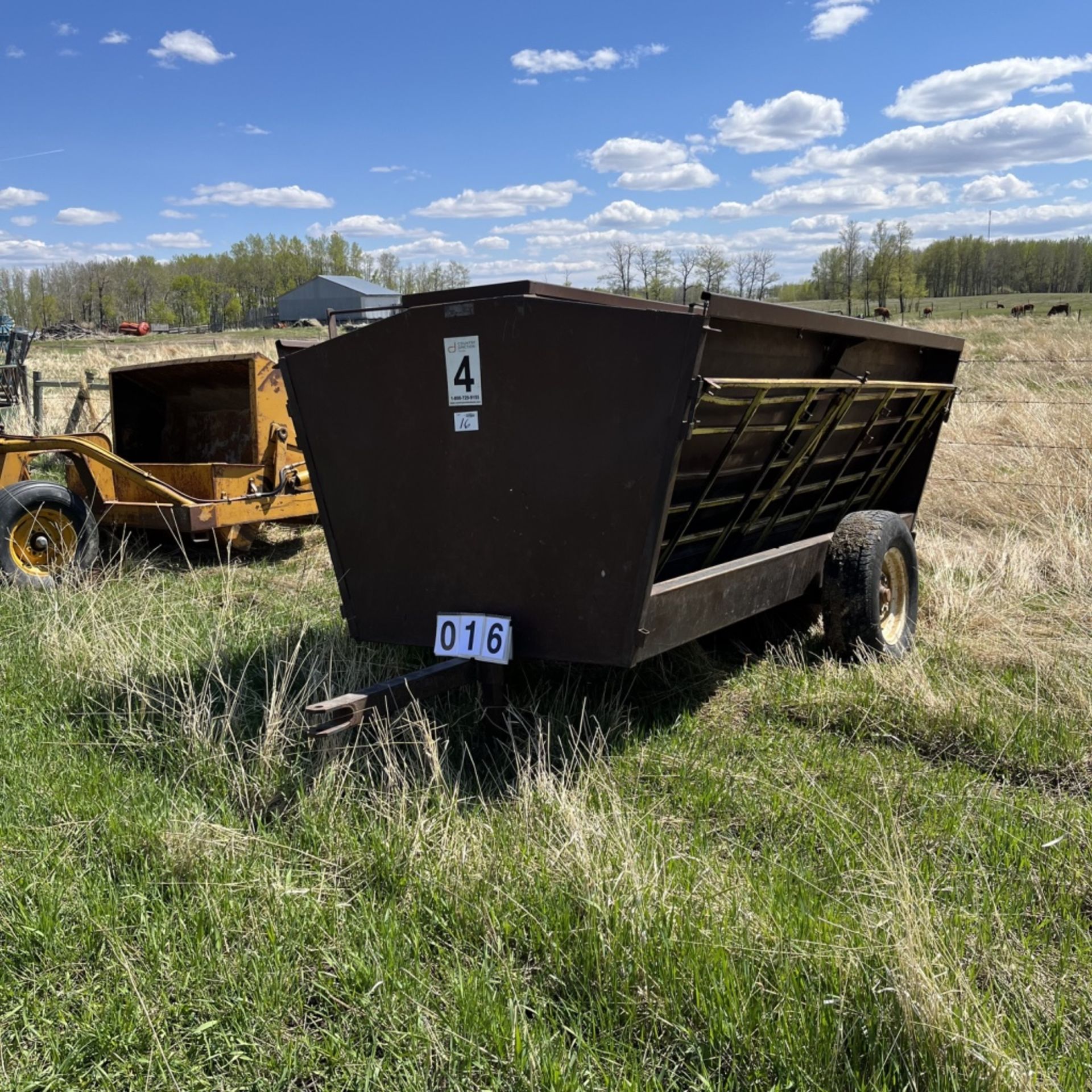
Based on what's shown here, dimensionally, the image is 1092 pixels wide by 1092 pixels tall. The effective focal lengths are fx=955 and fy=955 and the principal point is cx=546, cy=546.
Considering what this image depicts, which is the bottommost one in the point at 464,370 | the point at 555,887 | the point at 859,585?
the point at 555,887

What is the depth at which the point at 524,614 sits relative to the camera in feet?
12.2

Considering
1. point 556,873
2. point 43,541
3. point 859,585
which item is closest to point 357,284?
point 43,541

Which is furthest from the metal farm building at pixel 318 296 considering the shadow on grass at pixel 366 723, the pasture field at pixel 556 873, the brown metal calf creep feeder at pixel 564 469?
the pasture field at pixel 556 873

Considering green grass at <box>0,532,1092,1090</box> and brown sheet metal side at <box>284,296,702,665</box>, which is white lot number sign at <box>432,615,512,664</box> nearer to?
brown sheet metal side at <box>284,296,702,665</box>

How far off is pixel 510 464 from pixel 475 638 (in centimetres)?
71

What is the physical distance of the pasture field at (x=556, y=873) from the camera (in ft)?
7.54

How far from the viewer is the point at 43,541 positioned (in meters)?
7.02

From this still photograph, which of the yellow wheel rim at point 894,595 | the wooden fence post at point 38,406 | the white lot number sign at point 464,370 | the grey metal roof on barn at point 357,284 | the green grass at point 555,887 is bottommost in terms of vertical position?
the green grass at point 555,887

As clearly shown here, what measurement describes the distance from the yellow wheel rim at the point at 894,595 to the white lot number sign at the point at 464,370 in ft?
8.93

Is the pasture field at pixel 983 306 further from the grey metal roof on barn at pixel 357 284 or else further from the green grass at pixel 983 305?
the grey metal roof on barn at pixel 357 284

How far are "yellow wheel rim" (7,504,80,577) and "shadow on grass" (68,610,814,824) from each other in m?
2.81

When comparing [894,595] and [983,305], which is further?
[983,305]

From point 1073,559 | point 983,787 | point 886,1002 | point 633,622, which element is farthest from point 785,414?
point 1073,559

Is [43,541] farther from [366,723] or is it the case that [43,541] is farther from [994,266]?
[994,266]
